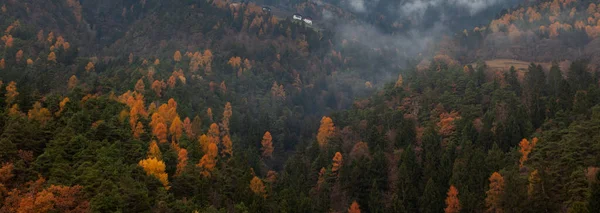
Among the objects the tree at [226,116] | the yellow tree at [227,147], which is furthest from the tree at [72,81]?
the yellow tree at [227,147]

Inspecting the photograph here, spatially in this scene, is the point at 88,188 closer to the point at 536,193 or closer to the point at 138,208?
the point at 138,208

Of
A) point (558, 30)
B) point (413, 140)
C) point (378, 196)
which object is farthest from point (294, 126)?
point (558, 30)

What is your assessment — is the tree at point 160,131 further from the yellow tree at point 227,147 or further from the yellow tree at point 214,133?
the yellow tree at point 214,133

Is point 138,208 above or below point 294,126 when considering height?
above

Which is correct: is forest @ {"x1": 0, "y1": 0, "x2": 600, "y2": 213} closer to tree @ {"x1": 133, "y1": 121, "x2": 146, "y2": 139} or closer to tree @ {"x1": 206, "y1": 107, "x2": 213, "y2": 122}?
tree @ {"x1": 133, "y1": 121, "x2": 146, "y2": 139}

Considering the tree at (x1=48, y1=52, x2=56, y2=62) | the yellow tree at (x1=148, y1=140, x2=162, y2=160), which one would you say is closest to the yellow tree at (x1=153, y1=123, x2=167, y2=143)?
the yellow tree at (x1=148, y1=140, x2=162, y2=160)

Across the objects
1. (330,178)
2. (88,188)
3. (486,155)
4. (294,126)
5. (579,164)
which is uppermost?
(579,164)
